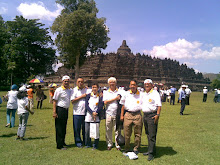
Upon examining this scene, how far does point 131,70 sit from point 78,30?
22.5 metres

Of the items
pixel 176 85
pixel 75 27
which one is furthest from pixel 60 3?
pixel 176 85

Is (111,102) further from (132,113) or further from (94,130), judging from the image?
(94,130)

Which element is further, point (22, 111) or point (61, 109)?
point (22, 111)

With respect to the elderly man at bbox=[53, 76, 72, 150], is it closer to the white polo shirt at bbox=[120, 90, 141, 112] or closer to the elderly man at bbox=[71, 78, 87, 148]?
the elderly man at bbox=[71, 78, 87, 148]

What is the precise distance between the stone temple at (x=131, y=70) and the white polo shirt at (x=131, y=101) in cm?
3431

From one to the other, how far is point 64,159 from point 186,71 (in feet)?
193

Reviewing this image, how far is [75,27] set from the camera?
2442 centimetres

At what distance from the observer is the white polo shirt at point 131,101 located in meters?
4.94

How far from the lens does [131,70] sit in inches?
1762

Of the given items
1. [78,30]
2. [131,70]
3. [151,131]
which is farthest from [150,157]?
[131,70]

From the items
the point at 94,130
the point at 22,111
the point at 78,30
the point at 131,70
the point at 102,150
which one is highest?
the point at 78,30

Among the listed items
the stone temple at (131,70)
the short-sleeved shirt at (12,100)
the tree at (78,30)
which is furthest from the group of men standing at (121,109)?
the stone temple at (131,70)

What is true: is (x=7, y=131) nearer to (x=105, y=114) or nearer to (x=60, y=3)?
(x=105, y=114)

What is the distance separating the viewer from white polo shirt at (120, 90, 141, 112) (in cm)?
494
